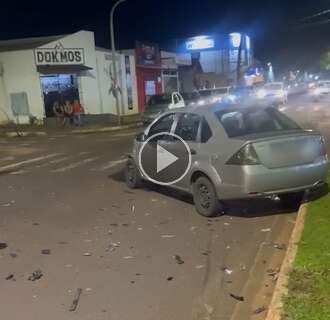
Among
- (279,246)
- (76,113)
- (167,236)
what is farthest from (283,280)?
(76,113)

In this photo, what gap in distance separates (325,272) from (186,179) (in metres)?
3.75

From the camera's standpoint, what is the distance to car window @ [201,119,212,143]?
8.53 metres

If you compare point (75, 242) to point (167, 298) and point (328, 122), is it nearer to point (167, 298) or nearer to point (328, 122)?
point (167, 298)

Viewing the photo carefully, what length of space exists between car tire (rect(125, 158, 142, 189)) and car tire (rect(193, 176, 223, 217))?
86.9 inches

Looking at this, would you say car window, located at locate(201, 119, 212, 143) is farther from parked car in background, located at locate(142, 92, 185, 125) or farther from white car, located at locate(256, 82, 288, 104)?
white car, located at locate(256, 82, 288, 104)

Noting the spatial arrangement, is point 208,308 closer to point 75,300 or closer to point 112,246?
point 75,300

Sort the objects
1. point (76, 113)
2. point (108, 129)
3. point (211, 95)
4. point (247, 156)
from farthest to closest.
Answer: point (211, 95), point (76, 113), point (108, 129), point (247, 156)

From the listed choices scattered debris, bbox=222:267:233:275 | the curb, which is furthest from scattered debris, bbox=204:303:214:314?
the curb

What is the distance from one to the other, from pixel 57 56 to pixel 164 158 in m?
25.3

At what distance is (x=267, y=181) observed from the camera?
7934 millimetres

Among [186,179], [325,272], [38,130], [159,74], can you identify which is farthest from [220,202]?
[159,74]

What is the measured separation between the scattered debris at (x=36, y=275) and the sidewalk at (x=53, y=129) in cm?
2113

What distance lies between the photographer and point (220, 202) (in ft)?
27.7

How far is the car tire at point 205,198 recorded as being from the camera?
8.41 meters
